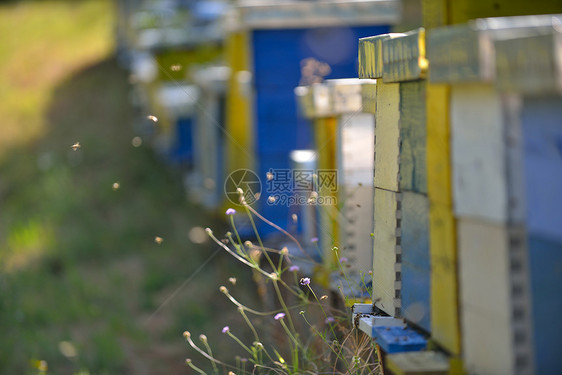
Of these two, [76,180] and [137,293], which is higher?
[76,180]

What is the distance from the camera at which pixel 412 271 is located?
1.75 metres

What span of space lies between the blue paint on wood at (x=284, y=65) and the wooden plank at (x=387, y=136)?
2.73 metres

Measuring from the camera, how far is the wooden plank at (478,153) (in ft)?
4.19

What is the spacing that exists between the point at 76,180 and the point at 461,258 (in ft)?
25.0

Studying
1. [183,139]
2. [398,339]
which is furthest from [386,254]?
[183,139]

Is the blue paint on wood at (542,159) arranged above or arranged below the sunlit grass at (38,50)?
below

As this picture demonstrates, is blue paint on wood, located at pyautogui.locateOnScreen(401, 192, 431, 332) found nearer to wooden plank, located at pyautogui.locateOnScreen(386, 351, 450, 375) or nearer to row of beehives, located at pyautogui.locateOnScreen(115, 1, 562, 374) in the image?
row of beehives, located at pyautogui.locateOnScreen(115, 1, 562, 374)

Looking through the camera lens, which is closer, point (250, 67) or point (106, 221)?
point (250, 67)

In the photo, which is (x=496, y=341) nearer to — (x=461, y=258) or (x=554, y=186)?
(x=461, y=258)

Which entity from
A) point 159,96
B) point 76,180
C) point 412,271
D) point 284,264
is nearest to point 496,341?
point 412,271

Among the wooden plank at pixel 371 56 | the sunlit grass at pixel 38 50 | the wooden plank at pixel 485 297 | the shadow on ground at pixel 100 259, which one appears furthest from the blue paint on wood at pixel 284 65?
the sunlit grass at pixel 38 50

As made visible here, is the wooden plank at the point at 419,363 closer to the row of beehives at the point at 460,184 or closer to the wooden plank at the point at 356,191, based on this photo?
the row of beehives at the point at 460,184

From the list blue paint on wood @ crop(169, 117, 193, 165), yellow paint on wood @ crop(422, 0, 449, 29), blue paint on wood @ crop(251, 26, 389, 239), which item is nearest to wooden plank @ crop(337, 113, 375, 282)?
yellow paint on wood @ crop(422, 0, 449, 29)

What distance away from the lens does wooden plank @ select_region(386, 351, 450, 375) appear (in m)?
1.50
